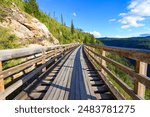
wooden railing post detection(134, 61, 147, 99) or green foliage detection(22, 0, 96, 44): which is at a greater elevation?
green foliage detection(22, 0, 96, 44)

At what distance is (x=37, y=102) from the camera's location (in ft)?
12.0

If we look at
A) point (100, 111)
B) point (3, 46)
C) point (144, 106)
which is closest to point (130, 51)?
point (144, 106)

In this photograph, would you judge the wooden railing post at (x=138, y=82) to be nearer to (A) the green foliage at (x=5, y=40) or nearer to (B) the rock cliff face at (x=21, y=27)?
(A) the green foliage at (x=5, y=40)

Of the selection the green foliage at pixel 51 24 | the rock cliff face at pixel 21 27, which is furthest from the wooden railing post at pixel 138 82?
the green foliage at pixel 51 24

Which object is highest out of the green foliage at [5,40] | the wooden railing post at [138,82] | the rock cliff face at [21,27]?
the rock cliff face at [21,27]

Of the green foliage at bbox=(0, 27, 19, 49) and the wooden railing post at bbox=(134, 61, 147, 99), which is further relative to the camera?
the green foliage at bbox=(0, 27, 19, 49)

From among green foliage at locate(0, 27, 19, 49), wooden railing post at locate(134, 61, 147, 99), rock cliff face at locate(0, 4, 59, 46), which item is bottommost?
wooden railing post at locate(134, 61, 147, 99)

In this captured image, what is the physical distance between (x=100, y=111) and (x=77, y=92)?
1251 mm

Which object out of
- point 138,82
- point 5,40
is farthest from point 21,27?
point 138,82

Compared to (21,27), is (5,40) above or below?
below

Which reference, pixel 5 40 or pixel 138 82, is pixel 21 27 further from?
pixel 138 82

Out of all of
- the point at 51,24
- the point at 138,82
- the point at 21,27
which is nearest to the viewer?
the point at 138,82

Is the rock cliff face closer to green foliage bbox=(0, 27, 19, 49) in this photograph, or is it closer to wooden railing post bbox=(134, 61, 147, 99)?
green foliage bbox=(0, 27, 19, 49)

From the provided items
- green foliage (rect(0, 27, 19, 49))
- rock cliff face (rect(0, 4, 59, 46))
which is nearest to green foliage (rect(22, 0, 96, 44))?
rock cliff face (rect(0, 4, 59, 46))
